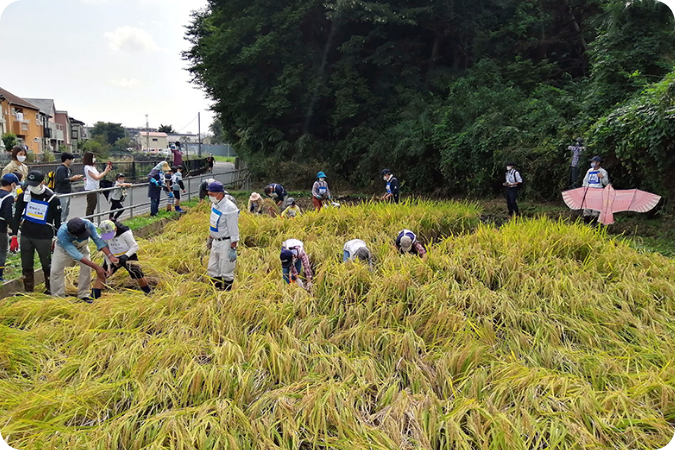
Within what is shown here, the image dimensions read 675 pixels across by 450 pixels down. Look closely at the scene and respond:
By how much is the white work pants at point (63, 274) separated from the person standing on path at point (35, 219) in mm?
374

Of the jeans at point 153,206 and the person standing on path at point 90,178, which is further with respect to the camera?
the jeans at point 153,206

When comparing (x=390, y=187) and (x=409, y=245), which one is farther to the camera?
(x=390, y=187)

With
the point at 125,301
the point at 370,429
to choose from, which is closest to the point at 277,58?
the point at 125,301

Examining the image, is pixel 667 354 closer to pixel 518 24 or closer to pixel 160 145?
pixel 518 24

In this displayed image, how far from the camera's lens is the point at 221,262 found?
5.43m

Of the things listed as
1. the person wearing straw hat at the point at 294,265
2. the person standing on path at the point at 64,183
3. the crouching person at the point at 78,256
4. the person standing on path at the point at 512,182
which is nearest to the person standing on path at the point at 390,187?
the person standing on path at the point at 512,182

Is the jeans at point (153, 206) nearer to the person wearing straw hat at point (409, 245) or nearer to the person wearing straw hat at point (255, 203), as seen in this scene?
the person wearing straw hat at point (255, 203)

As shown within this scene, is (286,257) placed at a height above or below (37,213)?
below

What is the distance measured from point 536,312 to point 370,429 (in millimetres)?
2489

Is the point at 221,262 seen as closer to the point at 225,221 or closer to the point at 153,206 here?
the point at 225,221

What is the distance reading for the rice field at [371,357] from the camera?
Answer: 2.96 metres

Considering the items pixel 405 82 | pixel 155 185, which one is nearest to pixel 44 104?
pixel 405 82

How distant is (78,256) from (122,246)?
1.67 feet

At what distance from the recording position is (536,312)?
15.0ft
